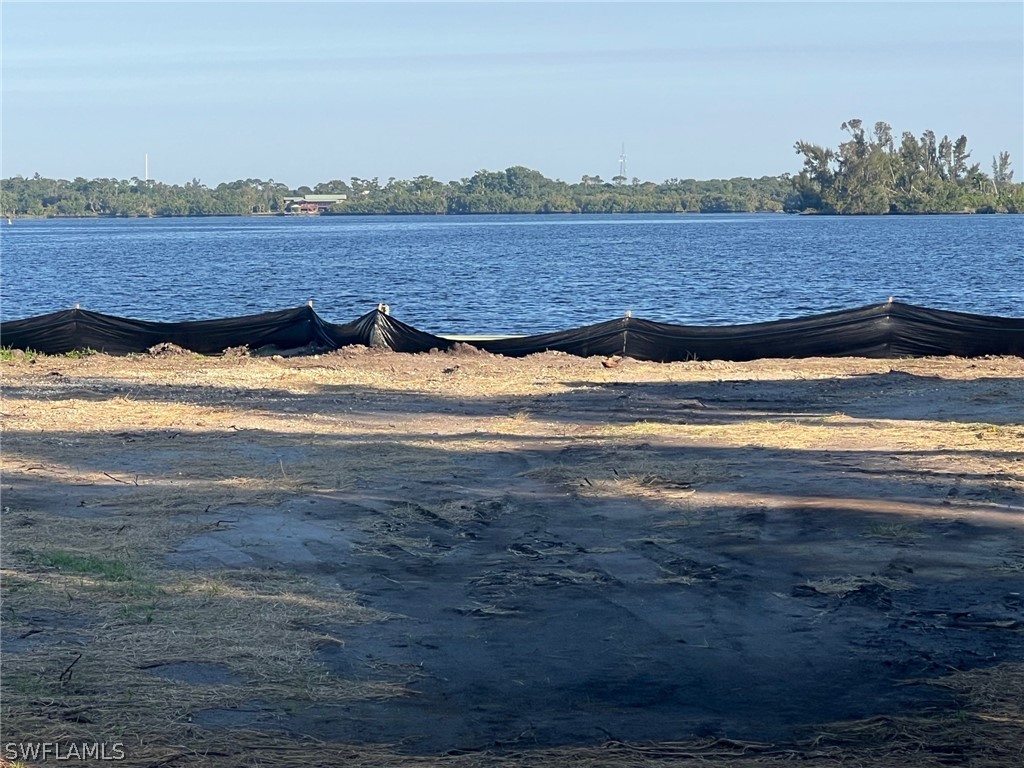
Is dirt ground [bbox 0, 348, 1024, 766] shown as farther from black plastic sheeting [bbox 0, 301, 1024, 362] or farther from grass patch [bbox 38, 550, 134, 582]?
black plastic sheeting [bbox 0, 301, 1024, 362]

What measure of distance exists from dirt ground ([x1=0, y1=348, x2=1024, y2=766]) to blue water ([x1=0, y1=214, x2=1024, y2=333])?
23.0 metres

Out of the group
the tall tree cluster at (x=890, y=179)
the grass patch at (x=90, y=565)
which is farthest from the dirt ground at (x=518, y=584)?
the tall tree cluster at (x=890, y=179)

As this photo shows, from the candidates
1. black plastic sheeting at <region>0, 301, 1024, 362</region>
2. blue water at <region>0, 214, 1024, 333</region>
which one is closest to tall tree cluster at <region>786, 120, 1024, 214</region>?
blue water at <region>0, 214, 1024, 333</region>

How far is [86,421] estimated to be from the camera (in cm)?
1330

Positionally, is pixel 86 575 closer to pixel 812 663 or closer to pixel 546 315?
pixel 812 663

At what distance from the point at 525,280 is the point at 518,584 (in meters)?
51.2

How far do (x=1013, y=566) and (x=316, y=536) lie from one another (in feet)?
15.1

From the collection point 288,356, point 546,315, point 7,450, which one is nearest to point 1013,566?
point 7,450

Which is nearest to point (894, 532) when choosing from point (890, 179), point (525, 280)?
point (525, 280)

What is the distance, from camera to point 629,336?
1933 centimetres

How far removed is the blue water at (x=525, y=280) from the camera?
141 feet

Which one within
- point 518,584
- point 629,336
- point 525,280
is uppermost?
point 629,336

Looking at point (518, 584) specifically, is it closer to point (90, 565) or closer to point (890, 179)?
point (90, 565)

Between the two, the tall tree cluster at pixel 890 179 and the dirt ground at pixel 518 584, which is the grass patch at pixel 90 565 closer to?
the dirt ground at pixel 518 584
